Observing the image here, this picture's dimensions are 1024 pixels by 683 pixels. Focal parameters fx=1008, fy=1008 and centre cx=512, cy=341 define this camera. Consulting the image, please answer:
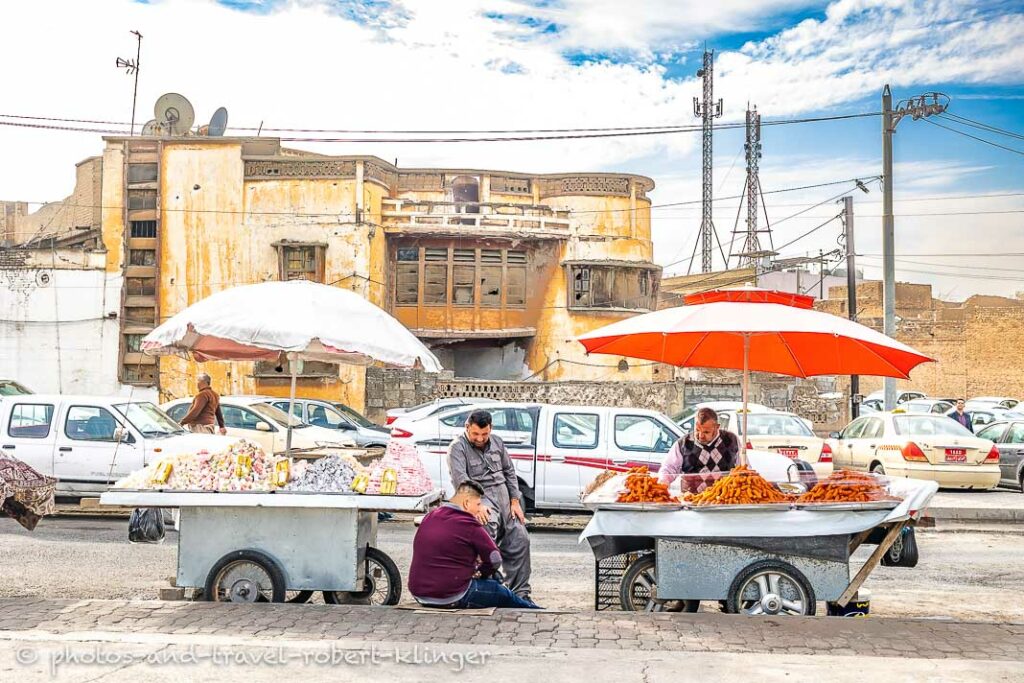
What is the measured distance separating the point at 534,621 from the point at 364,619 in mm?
1230

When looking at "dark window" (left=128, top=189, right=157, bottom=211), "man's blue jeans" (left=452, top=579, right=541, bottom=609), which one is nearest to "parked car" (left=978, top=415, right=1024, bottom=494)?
"man's blue jeans" (left=452, top=579, right=541, bottom=609)

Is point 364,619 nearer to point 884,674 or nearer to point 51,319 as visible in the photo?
point 884,674

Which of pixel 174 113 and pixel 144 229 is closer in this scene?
pixel 144 229

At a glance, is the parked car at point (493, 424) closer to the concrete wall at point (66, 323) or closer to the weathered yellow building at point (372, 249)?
the weathered yellow building at point (372, 249)

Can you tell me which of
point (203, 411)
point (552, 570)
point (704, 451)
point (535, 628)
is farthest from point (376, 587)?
point (203, 411)

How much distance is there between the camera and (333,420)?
810 inches

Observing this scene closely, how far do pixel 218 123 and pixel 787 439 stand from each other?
25.8m

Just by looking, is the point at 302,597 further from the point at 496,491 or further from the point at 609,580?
the point at 609,580

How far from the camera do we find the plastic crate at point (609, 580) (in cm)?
812

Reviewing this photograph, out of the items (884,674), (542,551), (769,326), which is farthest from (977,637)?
(542,551)

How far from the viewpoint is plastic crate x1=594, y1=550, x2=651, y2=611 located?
26.6 feet

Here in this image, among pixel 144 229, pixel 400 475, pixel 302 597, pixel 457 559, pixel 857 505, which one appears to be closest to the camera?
pixel 457 559

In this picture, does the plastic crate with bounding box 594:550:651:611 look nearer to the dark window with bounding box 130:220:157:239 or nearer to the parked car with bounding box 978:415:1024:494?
the parked car with bounding box 978:415:1024:494

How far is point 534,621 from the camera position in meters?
7.21
